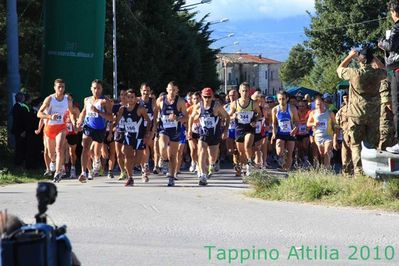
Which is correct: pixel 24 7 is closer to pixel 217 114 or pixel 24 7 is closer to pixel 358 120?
pixel 217 114

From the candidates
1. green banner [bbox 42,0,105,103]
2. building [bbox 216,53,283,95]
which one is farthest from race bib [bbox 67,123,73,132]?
building [bbox 216,53,283,95]

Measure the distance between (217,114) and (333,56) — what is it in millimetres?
45809

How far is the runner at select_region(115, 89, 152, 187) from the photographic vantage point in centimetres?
1425

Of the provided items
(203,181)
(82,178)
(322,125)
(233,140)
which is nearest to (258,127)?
(233,140)

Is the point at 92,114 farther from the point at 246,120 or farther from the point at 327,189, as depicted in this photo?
the point at 327,189

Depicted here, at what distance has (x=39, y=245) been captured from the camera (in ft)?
11.6

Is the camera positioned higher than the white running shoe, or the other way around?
the white running shoe

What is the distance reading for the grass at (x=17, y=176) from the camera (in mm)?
14961

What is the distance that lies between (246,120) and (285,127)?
1.51 metres

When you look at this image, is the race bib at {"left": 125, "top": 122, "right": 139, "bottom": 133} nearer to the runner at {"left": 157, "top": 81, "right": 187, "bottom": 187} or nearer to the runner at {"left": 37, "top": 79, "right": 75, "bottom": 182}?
the runner at {"left": 157, "top": 81, "right": 187, "bottom": 187}

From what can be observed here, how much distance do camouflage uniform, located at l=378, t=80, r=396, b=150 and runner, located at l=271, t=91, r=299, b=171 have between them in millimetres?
6454

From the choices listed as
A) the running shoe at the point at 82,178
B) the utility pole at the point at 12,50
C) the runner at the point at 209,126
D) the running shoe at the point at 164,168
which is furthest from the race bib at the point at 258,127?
the utility pole at the point at 12,50

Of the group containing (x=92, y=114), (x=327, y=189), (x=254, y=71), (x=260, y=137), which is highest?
(x=254, y=71)

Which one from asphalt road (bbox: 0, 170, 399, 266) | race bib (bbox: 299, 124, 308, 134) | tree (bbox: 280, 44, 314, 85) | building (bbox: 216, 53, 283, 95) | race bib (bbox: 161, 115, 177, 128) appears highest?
building (bbox: 216, 53, 283, 95)
